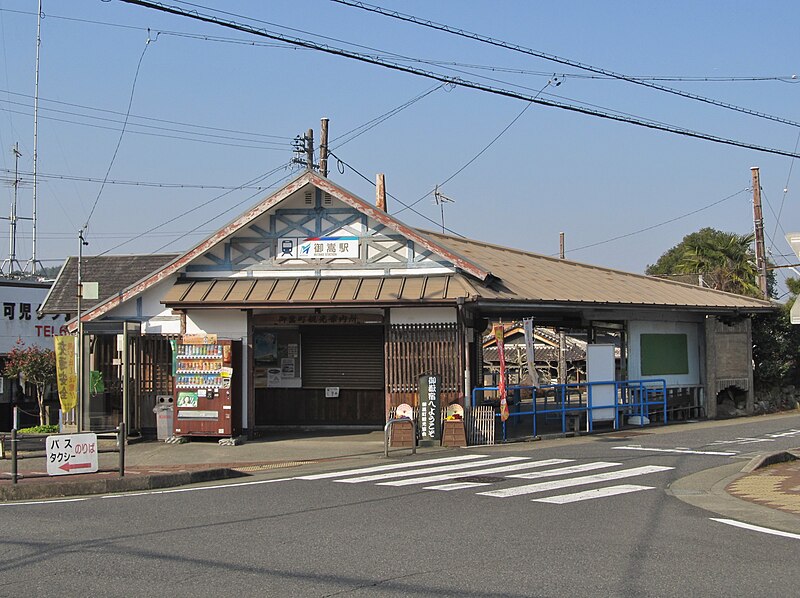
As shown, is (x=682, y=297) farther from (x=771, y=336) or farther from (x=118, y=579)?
(x=118, y=579)

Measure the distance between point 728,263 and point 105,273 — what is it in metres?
26.3

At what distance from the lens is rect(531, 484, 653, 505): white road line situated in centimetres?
1197

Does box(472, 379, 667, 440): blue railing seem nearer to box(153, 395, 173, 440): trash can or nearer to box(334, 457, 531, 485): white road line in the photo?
box(334, 457, 531, 485): white road line

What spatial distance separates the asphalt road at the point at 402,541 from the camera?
741cm

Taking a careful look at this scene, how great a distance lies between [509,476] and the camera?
1455cm

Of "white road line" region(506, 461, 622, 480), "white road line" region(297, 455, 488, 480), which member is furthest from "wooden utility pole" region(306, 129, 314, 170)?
"white road line" region(506, 461, 622, 480)

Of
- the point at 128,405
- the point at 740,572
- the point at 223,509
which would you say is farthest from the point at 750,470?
the point at 128,405

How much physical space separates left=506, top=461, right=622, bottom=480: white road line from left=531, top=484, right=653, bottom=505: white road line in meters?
1.52

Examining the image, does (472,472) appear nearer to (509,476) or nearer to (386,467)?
(509,476)

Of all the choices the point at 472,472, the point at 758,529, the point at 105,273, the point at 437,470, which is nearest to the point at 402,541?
the point at 758,529

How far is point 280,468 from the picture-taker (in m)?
17.0

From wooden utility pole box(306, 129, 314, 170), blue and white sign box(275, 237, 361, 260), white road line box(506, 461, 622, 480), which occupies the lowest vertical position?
white road line box(506, 461, 622, 480)

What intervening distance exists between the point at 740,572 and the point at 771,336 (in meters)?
22.5

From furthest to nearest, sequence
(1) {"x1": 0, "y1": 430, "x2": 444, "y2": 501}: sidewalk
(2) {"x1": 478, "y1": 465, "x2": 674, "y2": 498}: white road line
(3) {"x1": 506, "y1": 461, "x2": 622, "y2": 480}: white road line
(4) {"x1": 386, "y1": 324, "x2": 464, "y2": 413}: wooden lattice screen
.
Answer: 1. (4) {"x1": 386, "y1": 324, "x2": 464, "y2": 413}: wooden lattice screen
2. (3) {"x1": 506, "y1": 461, "x2": 622, "y2": 480}: white road line
3. (1) {"x1": 0, "y1": 430, "x2": 444, "y2": 501}: sidewalk
4. (2) {"x1": 478, "y1": 465, "x2": 674, "y2": 498}: white road line
